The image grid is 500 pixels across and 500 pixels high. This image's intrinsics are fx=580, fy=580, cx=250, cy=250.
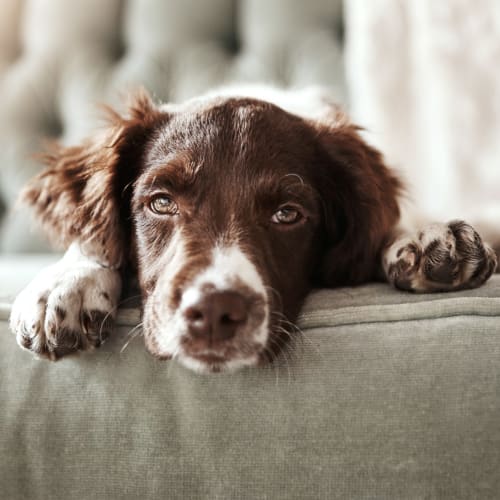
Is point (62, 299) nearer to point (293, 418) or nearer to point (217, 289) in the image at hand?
point (217, 289)

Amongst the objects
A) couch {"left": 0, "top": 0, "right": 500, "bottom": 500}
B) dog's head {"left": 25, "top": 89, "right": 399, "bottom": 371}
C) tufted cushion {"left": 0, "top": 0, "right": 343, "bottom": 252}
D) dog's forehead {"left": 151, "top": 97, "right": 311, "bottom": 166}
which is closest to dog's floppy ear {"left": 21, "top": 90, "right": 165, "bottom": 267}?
dog's head {"left": 25, "top": 89, "right": 399, "bottom": 371}

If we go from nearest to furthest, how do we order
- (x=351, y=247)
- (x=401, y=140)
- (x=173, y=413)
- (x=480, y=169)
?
(x=173, y=413)
(x=351, y=247)
(x=480, y=169)
(x=401, y=140)

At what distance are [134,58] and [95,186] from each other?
1.71 meters

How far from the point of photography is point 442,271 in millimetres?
1392

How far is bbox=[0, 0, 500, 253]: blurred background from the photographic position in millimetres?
2730

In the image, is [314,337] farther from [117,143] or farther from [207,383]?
[117,143]

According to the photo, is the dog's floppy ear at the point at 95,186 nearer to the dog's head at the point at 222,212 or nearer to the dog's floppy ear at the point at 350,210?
the dog's head at the point at 222,212

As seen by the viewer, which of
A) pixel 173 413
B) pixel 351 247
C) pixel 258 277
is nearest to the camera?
pixel 173 413

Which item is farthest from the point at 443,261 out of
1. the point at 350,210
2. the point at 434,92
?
the point at 434,92

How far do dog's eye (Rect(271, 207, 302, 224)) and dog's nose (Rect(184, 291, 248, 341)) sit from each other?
1.34 feet

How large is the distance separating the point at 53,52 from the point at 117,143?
1.79 meters

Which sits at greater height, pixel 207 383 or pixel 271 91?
pixel 271 91

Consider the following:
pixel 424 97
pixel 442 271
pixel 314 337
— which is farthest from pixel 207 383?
pixel 424 97

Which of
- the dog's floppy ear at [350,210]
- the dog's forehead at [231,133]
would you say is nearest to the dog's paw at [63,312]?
the dog's forehead at [231,133]
